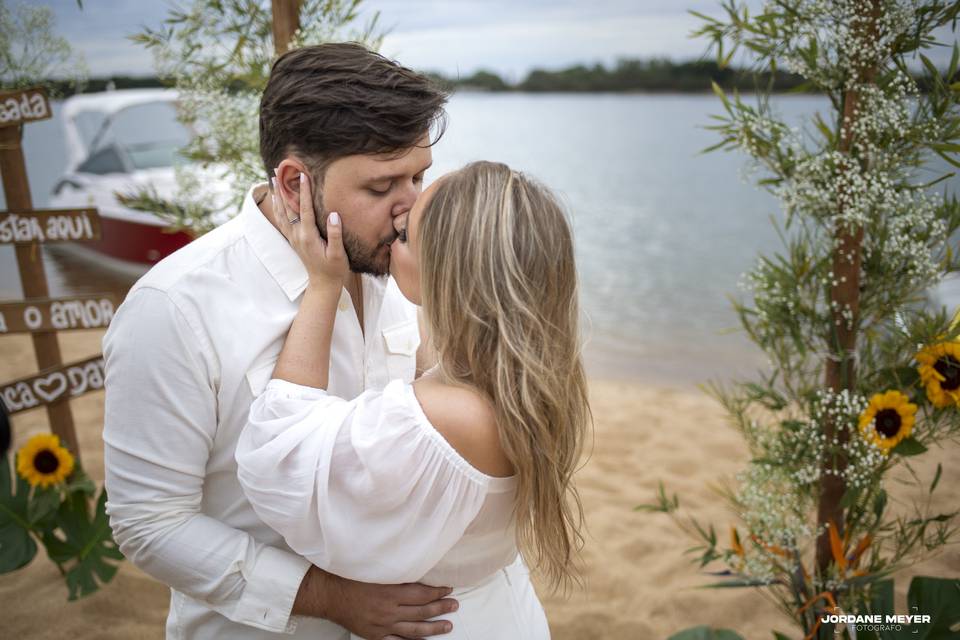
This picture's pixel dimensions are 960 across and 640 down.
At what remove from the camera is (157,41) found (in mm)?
2502

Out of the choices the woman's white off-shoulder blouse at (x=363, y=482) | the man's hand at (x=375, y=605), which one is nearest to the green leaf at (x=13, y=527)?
the man's hand at (x=375, y=605)

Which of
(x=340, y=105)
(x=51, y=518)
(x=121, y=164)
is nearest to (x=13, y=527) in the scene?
(x=51, y=518)

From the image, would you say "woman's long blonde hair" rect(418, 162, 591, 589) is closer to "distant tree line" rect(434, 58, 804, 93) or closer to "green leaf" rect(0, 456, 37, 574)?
"distant tree line" rect(434, 58, 804, 93)

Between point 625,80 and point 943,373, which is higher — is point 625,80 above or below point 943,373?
above

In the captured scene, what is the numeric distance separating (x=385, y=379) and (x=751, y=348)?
19.4ft

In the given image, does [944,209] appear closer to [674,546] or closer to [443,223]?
[443,223]

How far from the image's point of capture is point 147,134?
33.3 feet

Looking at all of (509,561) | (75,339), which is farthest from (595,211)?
(509,561)

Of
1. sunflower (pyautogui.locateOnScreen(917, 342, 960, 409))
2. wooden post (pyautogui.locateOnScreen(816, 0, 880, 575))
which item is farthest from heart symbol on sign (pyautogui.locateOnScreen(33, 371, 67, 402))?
sunflower (pyautogui.locateOnScreen(917, 342, 960, 409))

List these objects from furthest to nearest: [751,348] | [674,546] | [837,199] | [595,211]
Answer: [595,211]
[751,348]
[674,546]
[837,199]

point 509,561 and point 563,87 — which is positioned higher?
point 563,87

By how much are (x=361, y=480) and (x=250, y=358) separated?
1.37ft

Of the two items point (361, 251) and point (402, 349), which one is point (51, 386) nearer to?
point (402, 349)

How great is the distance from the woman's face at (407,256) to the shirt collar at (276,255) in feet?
0.71
